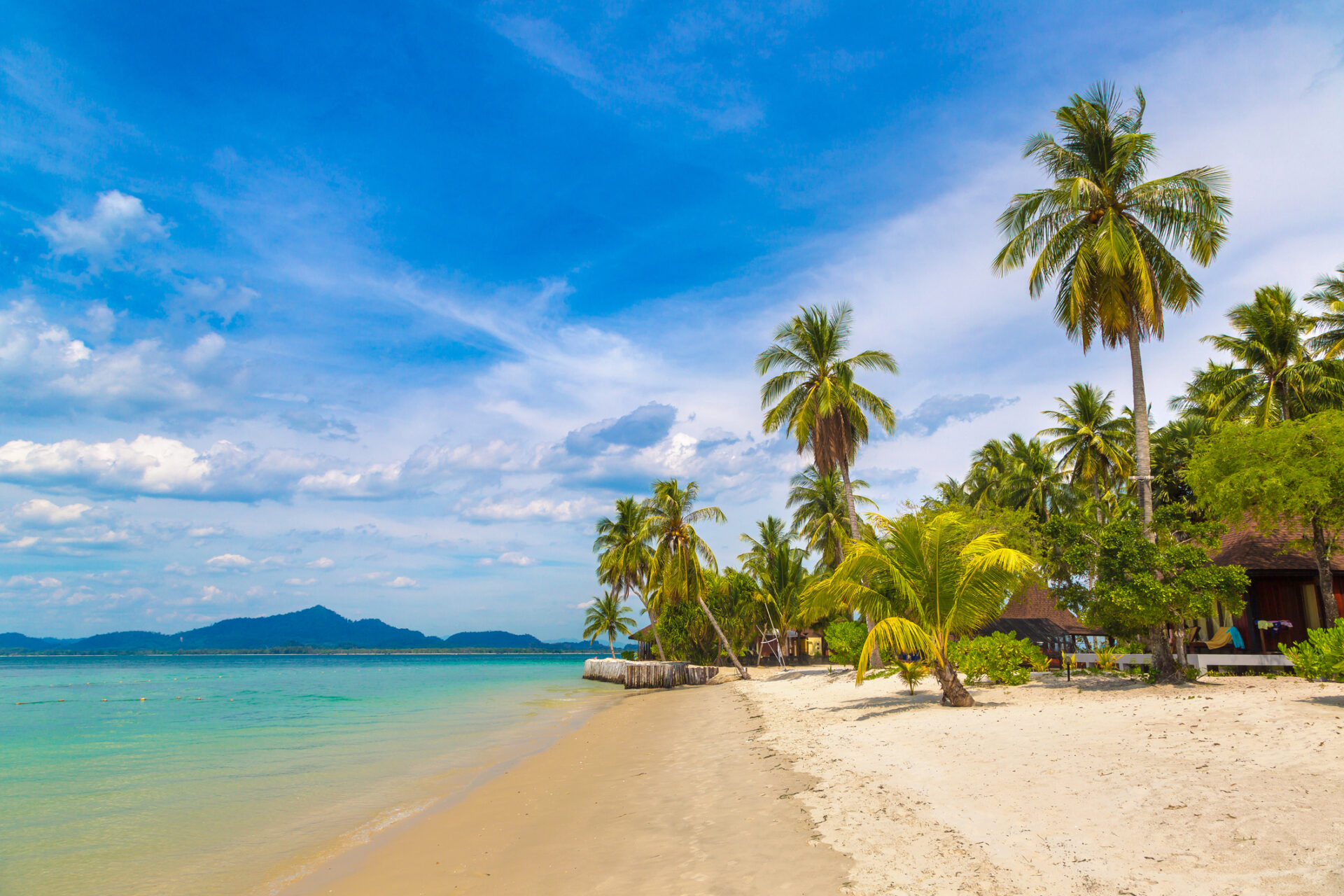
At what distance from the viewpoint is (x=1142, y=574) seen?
13.0 m

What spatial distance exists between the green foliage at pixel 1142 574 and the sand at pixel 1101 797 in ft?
6.50

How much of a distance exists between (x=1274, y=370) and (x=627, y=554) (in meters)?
30.0

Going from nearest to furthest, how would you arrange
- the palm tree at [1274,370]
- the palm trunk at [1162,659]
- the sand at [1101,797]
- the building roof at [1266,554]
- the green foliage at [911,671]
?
the sand at [1101,797]
the palm trunk at [1162,659]
the green foliage at [911,671]
the building roof at [1266,554]
the palm tree at [1274,370]

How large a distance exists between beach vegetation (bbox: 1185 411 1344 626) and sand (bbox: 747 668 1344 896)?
183 inches

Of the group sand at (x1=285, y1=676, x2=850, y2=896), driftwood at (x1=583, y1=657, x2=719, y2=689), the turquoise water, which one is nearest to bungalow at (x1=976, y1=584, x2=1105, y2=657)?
driftwood at (x1=583, y1=657, x2=719, y2=689)

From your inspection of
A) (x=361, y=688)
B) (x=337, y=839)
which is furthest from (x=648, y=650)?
(x=337, y=839)

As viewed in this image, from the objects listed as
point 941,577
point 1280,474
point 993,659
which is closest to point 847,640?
point 993,659

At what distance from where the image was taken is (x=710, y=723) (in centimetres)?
1680

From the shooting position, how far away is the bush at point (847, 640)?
84.2 ft

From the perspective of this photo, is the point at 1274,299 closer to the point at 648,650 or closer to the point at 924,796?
the point at 924,796

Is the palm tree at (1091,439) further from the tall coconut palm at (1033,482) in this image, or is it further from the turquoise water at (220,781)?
the turquoise water at (220,781)

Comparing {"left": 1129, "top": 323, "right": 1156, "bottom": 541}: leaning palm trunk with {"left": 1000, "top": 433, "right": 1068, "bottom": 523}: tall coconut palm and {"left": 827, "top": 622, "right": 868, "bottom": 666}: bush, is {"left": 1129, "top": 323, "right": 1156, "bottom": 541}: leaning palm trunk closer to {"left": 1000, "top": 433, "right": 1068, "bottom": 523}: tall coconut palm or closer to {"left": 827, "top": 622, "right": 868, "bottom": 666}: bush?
{"left": 827, "top": 622, "right": 868, "bottom": 666}: bush

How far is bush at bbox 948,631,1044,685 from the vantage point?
48.5ft

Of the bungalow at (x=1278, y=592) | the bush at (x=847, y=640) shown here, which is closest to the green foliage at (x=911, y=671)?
the bungalow at (x=1278, y=592)
